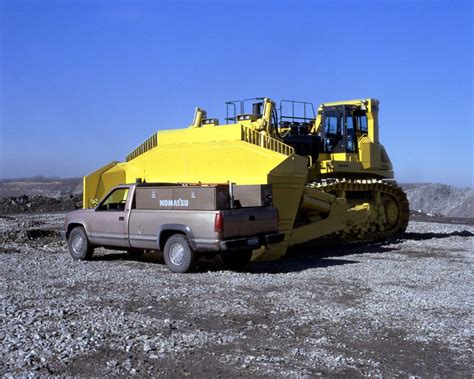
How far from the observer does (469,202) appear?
43.2m

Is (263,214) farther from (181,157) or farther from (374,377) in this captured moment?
(374,377)

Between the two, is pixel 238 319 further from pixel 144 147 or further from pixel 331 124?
pixel 331 124

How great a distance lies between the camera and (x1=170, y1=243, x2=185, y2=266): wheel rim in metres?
11.8

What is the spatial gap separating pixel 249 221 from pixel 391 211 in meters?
8.71

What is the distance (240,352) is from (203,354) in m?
0.39

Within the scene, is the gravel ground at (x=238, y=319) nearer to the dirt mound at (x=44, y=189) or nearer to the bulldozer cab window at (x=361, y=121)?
the bulldozer cab window at (x=361, y=121)

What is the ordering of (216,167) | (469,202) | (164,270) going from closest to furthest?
(164,270) → (216,167) → (469,202)

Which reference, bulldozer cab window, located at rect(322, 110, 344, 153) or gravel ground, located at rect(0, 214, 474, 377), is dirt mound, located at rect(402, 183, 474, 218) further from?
gravel ground, located at rect(0, 214, 474, 377)

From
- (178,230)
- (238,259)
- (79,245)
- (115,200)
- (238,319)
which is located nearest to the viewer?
(238,319)

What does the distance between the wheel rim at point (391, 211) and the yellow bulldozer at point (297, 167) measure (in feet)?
0.10

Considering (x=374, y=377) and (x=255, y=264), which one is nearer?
(x=374, y=377)

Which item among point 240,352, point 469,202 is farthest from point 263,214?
point 469,202

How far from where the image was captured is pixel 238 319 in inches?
310

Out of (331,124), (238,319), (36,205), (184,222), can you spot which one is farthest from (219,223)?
(36,205)
